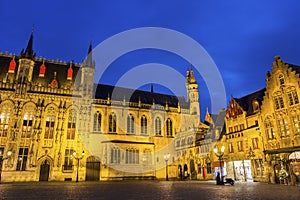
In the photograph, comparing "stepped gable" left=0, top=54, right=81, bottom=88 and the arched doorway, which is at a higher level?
"stepped gable" left=0, top=54, right=81, bottom=88

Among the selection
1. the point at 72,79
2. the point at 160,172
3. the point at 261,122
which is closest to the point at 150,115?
the point at 160,172

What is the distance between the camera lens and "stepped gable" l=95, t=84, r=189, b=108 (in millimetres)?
49062

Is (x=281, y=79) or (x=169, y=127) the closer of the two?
(x=281, y=79)

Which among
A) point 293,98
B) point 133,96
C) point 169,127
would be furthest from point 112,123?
point 293,98

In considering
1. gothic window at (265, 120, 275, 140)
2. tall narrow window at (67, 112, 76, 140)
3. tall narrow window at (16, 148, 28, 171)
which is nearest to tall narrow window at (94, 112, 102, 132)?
tall narrow window at (67, 112, 76, 140)

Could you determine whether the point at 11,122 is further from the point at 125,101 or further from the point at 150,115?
the point at 150,115

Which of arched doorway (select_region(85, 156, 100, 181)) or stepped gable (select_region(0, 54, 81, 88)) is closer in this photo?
arched doorway (select_region(85, 156, 100, 181))

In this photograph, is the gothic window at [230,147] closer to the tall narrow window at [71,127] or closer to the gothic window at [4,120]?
the tall narrow window at [71,127]

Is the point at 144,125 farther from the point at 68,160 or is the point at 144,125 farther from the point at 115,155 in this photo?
the point at 68,160

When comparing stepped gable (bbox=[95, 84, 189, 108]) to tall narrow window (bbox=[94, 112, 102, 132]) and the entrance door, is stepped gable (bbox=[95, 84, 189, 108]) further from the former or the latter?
the entrance door

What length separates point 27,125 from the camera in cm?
3603

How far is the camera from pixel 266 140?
29.1 metres

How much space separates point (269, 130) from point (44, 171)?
35411 millimetres

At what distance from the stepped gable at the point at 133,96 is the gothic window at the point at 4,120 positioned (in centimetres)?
1695
